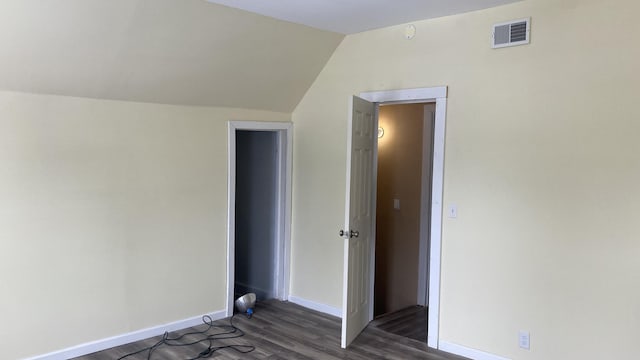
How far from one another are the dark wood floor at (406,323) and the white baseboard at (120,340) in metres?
1.55

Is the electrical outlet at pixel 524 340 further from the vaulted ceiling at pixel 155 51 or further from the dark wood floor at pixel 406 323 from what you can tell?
the vaulted ceiling at pixel 155 51

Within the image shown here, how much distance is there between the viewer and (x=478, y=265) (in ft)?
11.9

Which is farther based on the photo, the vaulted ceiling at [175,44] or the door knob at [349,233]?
the door knob at [349,233]

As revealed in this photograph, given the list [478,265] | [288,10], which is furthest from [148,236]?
[478,265]

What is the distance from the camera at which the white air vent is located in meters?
3.32

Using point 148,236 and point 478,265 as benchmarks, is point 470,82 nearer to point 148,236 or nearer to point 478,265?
point 478,265

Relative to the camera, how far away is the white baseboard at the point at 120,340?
11.6ft

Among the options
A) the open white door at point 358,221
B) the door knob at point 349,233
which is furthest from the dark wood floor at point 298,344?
the door knob at point 349,233

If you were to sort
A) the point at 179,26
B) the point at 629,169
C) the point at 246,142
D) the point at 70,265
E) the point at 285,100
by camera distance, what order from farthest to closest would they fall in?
the point at 246,142 < the point at 285,100 < the point at 70,265 < the point at 179,26 < the point at 629,169

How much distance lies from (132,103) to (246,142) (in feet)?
5.59

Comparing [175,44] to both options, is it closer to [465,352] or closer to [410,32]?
[410,32]

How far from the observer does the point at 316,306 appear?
15.8 ft

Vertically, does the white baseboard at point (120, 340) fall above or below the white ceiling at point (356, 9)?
below

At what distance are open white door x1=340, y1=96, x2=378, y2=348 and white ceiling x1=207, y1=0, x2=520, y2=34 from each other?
64cm
